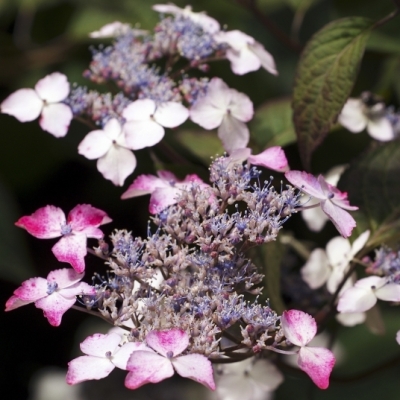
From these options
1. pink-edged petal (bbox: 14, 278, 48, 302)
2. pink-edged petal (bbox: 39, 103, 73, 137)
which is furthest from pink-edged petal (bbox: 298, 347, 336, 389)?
pink-edged petal (bbox: 39, 103, 73, 137)

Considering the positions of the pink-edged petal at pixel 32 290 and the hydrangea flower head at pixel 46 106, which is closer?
the pink-edged petal at pixel 32 290

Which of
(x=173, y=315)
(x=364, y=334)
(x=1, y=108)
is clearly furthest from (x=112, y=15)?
(x=173, y=315)

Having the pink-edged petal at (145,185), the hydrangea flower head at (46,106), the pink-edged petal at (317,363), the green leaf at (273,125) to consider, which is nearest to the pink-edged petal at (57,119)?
the hydrangea flower head at (46,106)

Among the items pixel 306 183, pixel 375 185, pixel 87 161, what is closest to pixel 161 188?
pixel 306 183

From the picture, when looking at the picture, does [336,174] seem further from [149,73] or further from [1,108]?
[1,108]

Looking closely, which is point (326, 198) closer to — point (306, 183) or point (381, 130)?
point (306, 183)

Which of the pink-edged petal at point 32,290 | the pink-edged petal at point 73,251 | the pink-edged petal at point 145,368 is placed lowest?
the pink-edged petal at point 32,290

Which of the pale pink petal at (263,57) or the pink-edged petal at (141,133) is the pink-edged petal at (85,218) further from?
the pale pink petal at (263,57)

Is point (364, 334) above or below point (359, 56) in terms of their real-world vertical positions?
below
